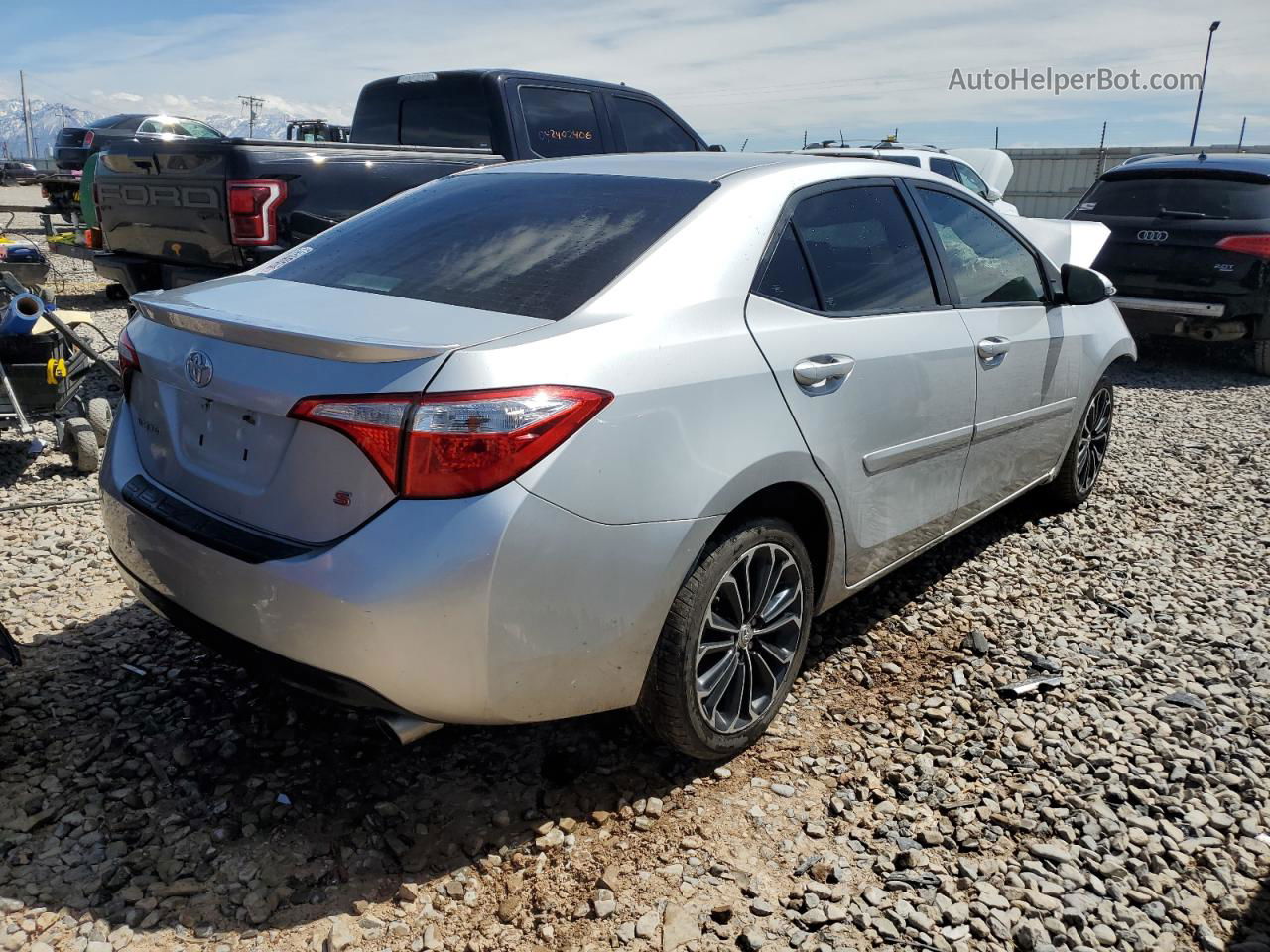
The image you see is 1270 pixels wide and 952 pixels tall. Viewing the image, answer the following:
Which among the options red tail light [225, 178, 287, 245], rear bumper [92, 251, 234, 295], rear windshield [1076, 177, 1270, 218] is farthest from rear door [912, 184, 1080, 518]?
rear windshield [1076, 177, 1270, 218]

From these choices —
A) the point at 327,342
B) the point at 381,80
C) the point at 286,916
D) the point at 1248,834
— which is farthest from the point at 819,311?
the point at 381,80

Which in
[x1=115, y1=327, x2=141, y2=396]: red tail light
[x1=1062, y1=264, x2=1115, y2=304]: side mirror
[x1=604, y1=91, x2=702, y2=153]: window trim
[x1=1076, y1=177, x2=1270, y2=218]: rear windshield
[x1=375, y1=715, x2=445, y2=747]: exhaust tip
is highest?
[x1=604, y1=91, x2=702, y2=153]: window trim

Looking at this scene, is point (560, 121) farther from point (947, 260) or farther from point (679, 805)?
point (679, 805)

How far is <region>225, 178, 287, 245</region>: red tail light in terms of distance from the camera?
5895 millimetres

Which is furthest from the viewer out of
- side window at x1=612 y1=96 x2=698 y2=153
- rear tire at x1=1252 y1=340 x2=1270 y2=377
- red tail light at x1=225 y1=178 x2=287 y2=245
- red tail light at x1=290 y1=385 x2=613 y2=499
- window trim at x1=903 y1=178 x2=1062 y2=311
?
rear tire at x1=1252 y1=340 x2=1270 y2=377

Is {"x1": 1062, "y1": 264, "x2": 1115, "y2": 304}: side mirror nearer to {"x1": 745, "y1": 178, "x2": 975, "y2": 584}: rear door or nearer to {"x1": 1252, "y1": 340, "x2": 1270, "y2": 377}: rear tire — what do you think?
{"x1": 745, "y1": 178, "x2": 975, "y2": 584}: rear door

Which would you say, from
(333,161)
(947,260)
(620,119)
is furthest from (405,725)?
(620,119)

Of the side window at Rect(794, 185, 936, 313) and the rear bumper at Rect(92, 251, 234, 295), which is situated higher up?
the side window at Rect(794, 185, 936, 313)

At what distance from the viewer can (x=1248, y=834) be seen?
8.50ft

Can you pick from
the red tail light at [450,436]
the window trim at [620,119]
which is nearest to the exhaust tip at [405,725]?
the red tail light at [450,436]

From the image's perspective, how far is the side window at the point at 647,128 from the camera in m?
7.69

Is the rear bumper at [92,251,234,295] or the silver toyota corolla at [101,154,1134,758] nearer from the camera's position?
the silver toyota corolla at [101,154,1134,758]

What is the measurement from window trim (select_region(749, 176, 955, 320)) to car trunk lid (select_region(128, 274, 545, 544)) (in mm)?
836

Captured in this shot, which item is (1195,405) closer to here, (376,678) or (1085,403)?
(1085,403)
